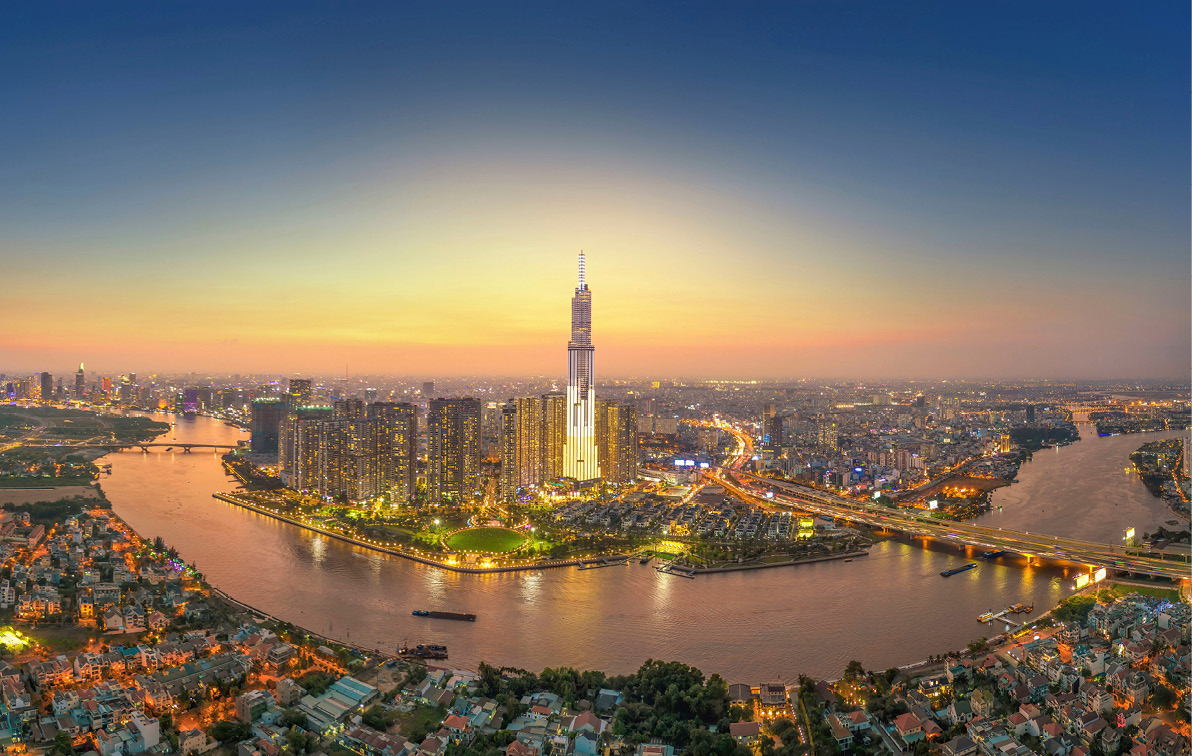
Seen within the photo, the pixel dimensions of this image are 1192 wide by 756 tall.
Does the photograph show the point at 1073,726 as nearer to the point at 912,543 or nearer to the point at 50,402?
the point at 912,543

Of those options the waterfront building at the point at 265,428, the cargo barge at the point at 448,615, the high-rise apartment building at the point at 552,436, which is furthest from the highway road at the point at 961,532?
the waterfront building at the point at 265,428

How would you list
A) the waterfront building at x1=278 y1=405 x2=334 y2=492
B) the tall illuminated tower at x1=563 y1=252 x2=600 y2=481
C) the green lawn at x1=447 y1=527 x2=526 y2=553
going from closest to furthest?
the green lawn at x1=447 y1=527 x2=526 y2=553
the waterfront building at x1=278 y1=405 x2=334 y2=492
the tall illuminated tower at x1=563 y1=252 x2=600 y2=481

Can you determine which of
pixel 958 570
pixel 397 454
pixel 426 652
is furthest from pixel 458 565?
pixel 958 570

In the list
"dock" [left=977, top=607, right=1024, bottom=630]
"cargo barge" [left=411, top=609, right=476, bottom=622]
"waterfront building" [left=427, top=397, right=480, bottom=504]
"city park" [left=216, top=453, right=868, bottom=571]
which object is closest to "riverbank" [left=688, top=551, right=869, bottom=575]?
"city park" [left=216, top=453, right=868, bottom=571]

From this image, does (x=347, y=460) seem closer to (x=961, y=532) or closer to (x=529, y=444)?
(x=529, y=444)

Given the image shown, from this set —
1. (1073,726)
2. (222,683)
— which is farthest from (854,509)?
(222,683)

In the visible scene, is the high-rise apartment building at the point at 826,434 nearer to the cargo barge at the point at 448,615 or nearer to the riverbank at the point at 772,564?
the riverbank at the point at 772,564

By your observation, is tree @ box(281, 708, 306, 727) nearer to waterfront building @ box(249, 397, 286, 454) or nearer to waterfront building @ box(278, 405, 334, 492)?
waterfront building @ box(278, 405, 334, 492)
